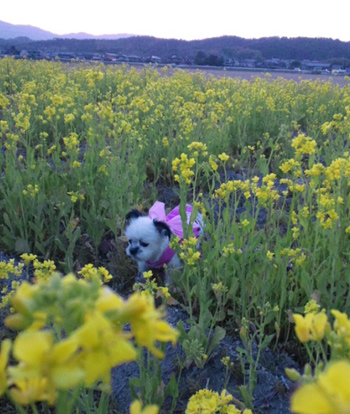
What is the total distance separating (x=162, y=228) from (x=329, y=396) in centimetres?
234

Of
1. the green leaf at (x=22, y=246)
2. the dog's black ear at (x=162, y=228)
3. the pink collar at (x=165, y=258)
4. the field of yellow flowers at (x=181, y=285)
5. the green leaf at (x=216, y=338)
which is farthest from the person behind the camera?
the green leaf at (x=22, y=246)

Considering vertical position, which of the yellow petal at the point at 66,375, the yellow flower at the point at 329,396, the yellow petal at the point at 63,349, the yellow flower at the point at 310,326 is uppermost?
the yellow flower at the point at 329,396

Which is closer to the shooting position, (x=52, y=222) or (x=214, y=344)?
(x=214, y=344)

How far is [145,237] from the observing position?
110 inches

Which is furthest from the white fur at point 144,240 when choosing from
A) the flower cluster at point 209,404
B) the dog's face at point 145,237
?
the flower cluster at point 209,404

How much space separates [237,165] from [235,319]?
2.58 meters

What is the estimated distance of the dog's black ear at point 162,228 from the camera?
273cm

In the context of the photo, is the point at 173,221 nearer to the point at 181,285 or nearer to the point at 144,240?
the point at 144,240

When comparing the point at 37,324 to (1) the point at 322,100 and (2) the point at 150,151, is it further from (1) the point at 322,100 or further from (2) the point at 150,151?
(1) the point at 322,100

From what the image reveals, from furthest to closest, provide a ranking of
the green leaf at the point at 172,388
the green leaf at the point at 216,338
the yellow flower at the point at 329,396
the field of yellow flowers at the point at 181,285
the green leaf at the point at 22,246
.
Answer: the green leaf at the point at 22,246
the green leaf at the point at 216,338
the green leaf at the point at 172,388
the field of yellow flowers at the point at 181,285
the yellow flower at the point at 329,396

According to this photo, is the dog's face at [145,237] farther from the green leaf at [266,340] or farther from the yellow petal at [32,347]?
the yellow petal at [32,347]

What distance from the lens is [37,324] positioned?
61cm

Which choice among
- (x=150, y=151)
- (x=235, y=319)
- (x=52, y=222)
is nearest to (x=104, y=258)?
(x=52, y=222)

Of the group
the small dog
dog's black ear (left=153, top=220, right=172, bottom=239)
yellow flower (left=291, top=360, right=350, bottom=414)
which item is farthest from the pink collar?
yellow flower (left=291, top=360, right=350, bottom=414)
